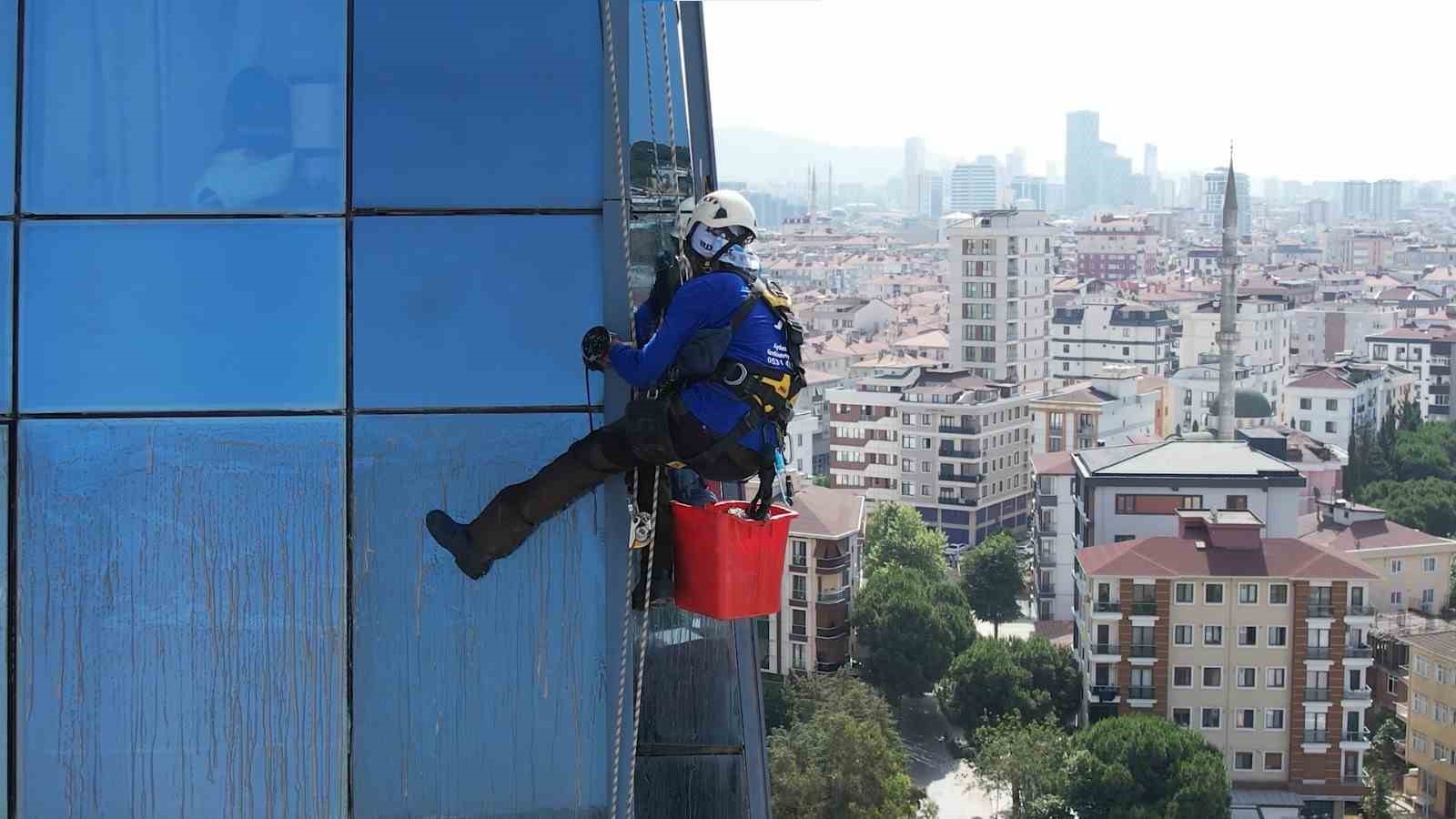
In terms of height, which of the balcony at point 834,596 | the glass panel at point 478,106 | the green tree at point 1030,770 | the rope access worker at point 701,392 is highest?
the glass panel at point 478,106

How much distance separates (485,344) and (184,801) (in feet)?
3.23

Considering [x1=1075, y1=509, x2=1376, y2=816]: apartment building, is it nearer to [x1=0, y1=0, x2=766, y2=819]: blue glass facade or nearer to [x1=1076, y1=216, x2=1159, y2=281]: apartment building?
[x1=0, y1=0, x2=766, y2=819]: blue glass facade

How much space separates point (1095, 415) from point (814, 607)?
61.4ft

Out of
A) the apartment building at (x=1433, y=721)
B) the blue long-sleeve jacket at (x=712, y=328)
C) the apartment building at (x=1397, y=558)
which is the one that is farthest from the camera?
the apartment building at (x=1397, y=558)

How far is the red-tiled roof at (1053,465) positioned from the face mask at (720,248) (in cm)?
3182

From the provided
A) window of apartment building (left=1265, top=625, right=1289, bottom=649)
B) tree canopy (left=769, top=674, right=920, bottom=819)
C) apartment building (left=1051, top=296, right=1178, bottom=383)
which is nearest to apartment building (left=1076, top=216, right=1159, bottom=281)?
apartment building (left=1051, top=296, right=1178, bottom=383)

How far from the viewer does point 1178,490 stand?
27.7 metres

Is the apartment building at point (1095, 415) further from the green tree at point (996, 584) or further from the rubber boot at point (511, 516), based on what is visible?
the rubber boot at point (511, 516)

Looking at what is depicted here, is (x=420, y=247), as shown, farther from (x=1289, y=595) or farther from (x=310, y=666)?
(x=1289, y=595)

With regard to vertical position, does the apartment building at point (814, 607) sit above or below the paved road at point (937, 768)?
above

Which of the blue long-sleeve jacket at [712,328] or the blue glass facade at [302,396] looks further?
the blue glass facade at [302,396]

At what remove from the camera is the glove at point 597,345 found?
2.87 metres

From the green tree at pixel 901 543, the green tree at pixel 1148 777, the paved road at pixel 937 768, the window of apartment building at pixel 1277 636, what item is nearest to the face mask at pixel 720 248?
the green tree at pixel 1148 777

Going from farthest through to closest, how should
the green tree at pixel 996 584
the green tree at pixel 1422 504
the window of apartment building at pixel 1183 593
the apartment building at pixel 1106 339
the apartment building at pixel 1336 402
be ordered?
the apartment building at pixel 1106 339
the apartment building at pixel 1336 402
the green tree at pixel 1422 504
the green tree at pixel 996 584
the window of apartment building at pixel 1183 593
